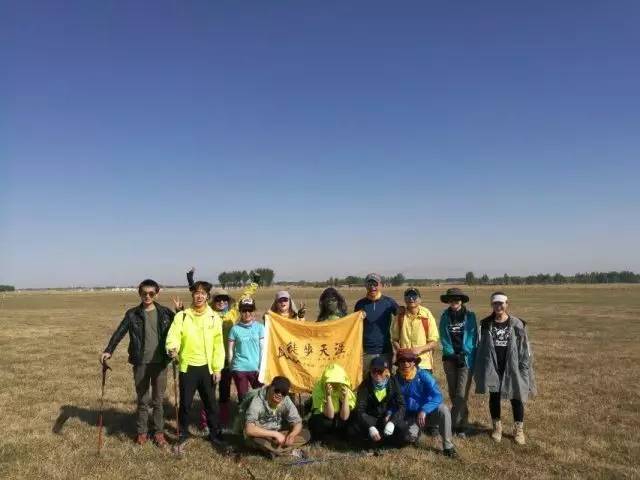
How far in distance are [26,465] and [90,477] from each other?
3.79ft

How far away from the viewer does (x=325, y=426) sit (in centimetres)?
819

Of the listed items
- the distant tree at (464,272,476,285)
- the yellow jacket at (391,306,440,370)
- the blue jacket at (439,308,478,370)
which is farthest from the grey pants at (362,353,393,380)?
the distant tree at (464,272,476,285)

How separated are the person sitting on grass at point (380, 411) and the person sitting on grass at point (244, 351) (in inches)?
77.5

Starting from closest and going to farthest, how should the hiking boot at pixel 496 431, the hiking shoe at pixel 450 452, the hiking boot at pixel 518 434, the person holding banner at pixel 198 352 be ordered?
the hiking shoe at pixel 450 452, the person holding banner at pixel 198 352, the hiking boot at pixel 518 434, the hiking boot at pixel 496 431

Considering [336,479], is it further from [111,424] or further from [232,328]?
[111,424]

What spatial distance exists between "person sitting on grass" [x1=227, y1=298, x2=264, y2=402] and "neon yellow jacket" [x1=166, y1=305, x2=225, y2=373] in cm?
49

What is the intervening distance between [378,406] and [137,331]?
4.01 metres

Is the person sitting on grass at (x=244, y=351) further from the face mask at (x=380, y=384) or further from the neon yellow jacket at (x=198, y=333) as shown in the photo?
the face mask at (x=380, y=384)

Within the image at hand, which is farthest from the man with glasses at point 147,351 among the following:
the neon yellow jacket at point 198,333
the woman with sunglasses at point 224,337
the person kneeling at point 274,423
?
the person kneeling at point 274,423

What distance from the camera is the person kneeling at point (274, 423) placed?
7543 mm

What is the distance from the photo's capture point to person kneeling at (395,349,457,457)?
7641 millimetres

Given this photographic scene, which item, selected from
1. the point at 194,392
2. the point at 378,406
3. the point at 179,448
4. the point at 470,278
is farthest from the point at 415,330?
the point at 470,278

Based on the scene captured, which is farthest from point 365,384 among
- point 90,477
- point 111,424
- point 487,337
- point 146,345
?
point 111,424

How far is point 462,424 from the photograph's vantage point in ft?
28.9
